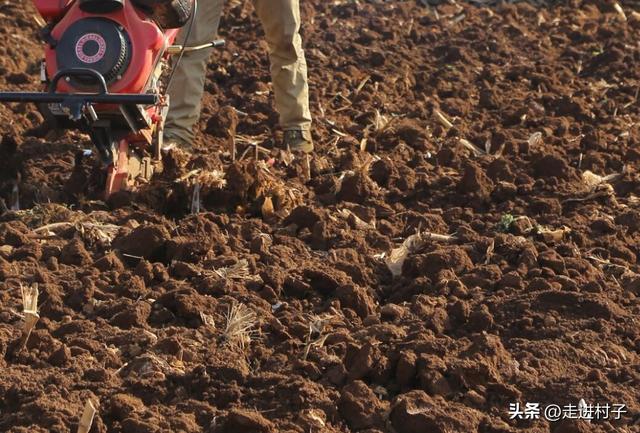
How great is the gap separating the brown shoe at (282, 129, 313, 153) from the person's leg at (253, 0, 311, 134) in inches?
0.9

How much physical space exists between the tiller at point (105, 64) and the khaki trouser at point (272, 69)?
1056 mm

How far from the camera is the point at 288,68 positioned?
283 inches

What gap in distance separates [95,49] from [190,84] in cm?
151

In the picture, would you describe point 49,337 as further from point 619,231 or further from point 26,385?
point 619,231

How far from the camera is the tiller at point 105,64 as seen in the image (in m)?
5.33

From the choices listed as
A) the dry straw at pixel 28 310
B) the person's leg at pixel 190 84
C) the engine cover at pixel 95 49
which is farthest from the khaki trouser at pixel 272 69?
the dry straw at pixel 28 310

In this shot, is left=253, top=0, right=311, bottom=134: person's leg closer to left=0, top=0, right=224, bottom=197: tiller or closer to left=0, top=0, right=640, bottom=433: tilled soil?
left=0, top=0, right=640, bottom=433: tilled soil

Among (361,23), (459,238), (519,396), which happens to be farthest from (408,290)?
(361,23)

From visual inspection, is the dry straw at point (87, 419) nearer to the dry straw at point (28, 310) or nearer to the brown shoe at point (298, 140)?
the dry straw at point (28, 310)

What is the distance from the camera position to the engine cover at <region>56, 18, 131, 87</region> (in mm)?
5473

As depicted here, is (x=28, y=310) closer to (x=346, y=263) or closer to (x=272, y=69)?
(x=346, y=263)

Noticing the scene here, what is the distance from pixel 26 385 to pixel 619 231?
2.87m

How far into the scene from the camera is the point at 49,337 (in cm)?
456

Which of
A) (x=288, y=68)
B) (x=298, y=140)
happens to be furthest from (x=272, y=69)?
(x=298, y=140)
